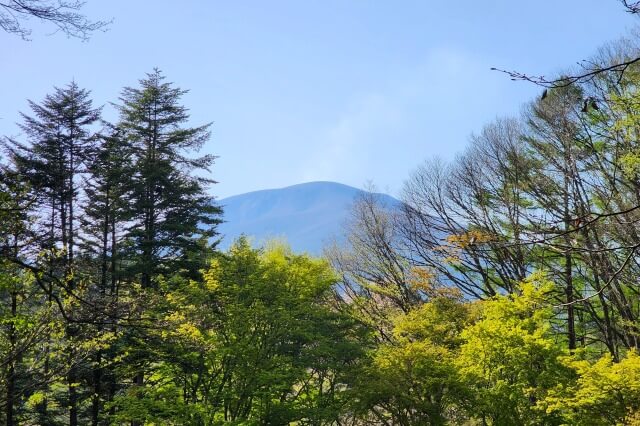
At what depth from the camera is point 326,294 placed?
64.8 feet

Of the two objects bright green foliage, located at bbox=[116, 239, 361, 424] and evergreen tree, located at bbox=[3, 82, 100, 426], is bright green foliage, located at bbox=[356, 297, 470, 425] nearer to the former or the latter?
bright green foliage, located at bbox=[116, 239, 361, 424]

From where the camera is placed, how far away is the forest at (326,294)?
11.2 metres

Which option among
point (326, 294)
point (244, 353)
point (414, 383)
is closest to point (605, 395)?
point (414, 383)

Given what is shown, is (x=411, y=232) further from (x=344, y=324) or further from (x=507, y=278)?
(x=344, y=324)

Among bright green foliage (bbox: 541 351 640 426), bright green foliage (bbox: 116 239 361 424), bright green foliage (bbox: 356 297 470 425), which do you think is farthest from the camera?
bright green foliage (bbox: 356 297 470 425)

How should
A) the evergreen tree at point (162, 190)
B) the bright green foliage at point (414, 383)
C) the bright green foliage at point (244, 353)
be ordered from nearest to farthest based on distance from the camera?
the bright green foliage at point (244, 353)
the bright green foliage at point (414, 383)
the evergreen tree at point (162, 190)

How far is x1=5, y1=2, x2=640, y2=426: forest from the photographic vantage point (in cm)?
1116

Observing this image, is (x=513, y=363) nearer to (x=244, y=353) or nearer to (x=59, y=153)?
(x=244, y=353)

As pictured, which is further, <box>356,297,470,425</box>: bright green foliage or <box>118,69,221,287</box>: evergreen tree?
<box>118,69,221,287</box>: evergreen tree

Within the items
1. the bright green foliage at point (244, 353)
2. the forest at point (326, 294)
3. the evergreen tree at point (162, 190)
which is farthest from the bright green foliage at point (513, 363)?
the evergreen tree at point (162, 190)

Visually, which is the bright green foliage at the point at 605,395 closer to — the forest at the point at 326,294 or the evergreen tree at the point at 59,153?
the forest at the point at 326,294

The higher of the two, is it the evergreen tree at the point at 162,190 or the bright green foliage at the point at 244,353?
the evergreen tree at the point at 162,190

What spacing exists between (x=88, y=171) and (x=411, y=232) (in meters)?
13.4

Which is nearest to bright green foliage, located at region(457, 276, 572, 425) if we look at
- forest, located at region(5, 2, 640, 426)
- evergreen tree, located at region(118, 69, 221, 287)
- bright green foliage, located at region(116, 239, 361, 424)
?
forest, located at region(5, 2, 640, 426)
